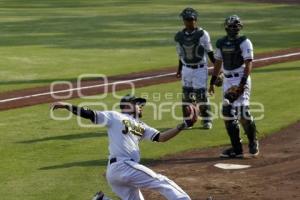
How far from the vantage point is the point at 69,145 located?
15.4 m

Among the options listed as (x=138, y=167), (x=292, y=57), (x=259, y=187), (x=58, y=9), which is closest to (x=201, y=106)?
(x=259, y=187)

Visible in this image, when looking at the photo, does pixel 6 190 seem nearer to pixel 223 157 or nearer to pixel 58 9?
pixel 223 157

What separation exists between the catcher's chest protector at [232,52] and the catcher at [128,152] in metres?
4.27

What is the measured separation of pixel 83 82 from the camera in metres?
23.7

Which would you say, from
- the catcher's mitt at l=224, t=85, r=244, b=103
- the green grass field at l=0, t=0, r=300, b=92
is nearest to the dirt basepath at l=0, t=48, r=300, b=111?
the green grass field at l=0, t=0, r=300, b=92

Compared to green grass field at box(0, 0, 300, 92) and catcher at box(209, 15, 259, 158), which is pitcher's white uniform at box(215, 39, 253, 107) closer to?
catcher at box(209, 15, 259, 158)

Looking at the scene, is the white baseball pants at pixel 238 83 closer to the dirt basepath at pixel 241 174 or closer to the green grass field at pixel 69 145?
the dirt basepath at pixel 241 174

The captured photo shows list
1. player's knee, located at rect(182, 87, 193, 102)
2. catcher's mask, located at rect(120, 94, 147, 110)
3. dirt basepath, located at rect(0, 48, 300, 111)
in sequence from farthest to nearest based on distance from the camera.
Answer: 1. dirt basepath, located at rect(0, 48, 300, 111)
2. player's knee, located at rect(182, 87, 193, 102)
3. catcher's mask, located at rect(120, 94, 147, 110)

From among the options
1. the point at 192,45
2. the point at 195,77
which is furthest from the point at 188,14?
the point at 195,77

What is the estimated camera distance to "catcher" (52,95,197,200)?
9.55 m

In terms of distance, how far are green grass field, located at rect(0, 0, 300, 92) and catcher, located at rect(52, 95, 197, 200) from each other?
43.3 ft

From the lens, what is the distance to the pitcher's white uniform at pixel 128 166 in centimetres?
955

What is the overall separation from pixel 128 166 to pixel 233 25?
16.0 ft

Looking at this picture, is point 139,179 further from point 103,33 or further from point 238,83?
point 103,33
